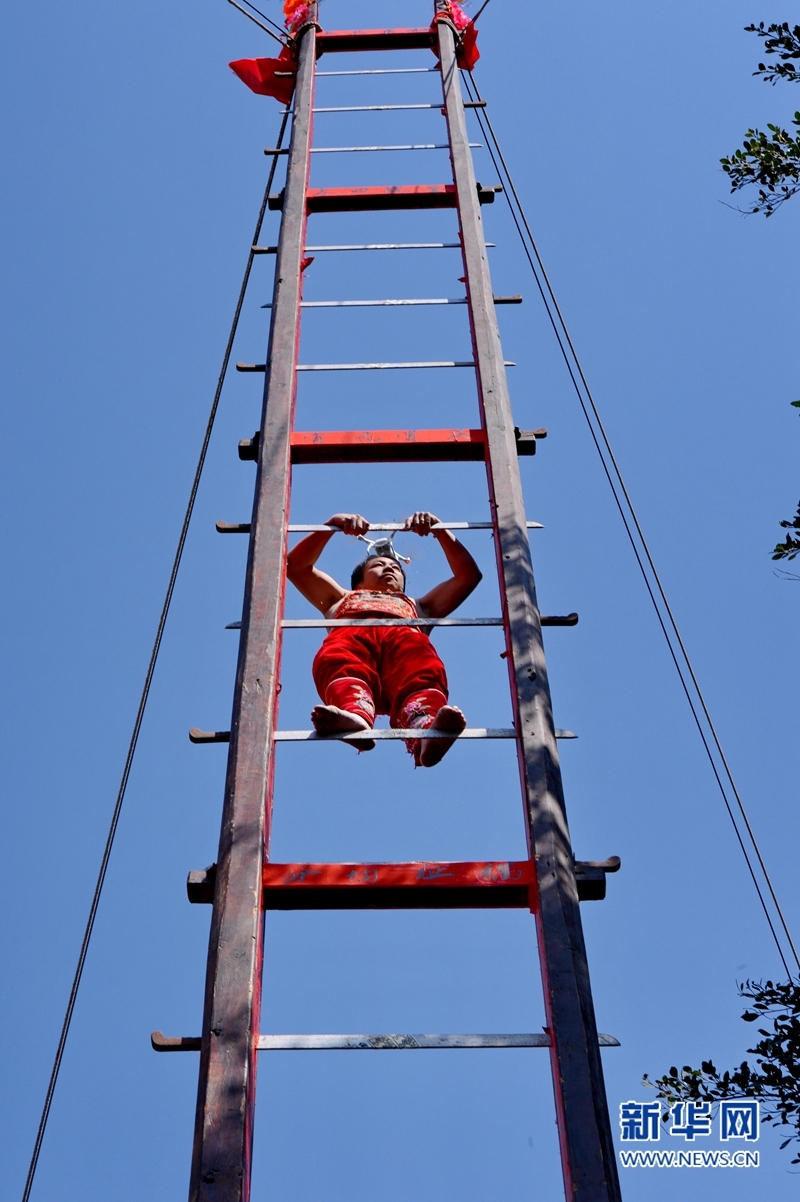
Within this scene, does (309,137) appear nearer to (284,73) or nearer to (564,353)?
(284,73)

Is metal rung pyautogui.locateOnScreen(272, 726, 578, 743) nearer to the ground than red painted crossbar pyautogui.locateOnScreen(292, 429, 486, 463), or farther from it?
nearer to the ground

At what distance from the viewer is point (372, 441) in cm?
468

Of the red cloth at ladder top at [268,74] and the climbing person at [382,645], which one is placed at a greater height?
the red cloth at ladder top at [268,74]

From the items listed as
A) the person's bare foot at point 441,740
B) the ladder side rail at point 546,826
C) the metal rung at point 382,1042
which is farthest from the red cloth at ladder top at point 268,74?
the metal rung at point 382,1042

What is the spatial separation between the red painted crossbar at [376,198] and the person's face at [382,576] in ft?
5.58

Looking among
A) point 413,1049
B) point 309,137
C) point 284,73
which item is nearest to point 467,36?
point 284,73

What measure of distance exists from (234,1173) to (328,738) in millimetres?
1309

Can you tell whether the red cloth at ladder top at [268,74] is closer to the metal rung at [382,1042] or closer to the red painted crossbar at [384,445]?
the red painted crossbar at [384,445]

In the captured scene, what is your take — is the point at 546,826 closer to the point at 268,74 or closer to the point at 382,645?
the point at 382,645

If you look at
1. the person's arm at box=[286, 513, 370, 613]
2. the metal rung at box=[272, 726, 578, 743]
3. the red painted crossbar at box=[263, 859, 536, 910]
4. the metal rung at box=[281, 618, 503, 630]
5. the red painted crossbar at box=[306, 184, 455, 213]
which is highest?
the red painted crossbar at box=[306, 184, 455, 213]

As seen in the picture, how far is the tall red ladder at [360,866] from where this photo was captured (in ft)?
9.57

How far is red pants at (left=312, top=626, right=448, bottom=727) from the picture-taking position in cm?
459

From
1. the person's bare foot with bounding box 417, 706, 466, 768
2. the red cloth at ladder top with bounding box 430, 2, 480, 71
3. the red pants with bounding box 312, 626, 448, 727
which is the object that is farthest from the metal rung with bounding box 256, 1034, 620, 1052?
the red cloth at ladder top with bounding box 430, 2, 480, 71

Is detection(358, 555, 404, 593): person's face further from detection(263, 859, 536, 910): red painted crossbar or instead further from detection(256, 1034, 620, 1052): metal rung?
detection(256, 1034, 620, 1052): metal rung
